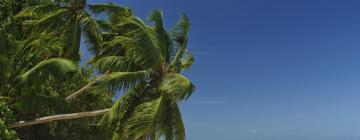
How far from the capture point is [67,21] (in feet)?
76.7

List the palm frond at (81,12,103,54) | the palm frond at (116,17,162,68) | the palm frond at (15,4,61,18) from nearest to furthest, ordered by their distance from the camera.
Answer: the palm frond at (116,17,162,68) → the palm frond at (15,4,61,18) → the palm frond at (81,12,103,54)

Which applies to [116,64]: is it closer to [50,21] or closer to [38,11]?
[50,21]

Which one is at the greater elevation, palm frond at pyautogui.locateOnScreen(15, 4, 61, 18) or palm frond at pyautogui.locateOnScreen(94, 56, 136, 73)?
palm frond at pyautogui.locateOnScreen(15, 4, 61, 18)

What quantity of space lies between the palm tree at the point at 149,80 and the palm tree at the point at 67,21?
292 centimetres

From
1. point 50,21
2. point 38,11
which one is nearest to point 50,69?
point 50,21

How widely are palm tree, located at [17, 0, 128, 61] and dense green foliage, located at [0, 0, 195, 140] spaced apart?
5cm

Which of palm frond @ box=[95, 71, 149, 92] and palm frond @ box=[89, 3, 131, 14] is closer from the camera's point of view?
palm frond @ box=[95, 71, 149, 92]

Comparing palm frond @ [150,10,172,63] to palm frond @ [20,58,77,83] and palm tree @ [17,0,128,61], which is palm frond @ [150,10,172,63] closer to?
palm frond @ [20,58,77,83]

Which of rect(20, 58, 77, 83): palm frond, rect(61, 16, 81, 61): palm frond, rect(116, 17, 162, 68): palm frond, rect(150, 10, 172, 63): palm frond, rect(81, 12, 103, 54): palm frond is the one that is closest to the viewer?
rect(20, 58, 77, 83): palm frond

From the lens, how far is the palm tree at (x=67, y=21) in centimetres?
2214

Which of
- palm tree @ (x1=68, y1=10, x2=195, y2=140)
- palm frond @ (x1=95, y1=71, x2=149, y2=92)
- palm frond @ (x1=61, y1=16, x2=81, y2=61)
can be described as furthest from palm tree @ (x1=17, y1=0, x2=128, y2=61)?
palm frond @ (x1=95, y1=71, x2=149, y2=92)

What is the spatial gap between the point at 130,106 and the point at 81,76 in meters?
5.74

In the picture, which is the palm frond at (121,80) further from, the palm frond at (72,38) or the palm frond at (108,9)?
the palm frond at (108,9)

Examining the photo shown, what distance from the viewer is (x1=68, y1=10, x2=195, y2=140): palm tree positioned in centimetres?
1761
